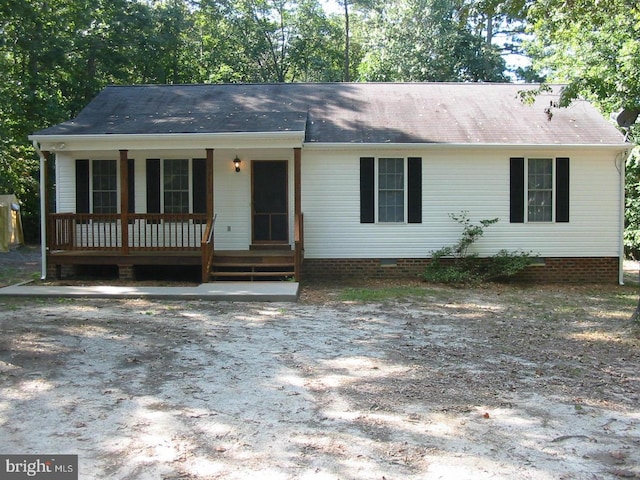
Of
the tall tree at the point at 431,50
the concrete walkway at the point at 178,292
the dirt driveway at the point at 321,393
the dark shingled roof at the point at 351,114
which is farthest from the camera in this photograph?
the tall tree at the point at 431,50

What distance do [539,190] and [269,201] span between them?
595cm

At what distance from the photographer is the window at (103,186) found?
13.6 m

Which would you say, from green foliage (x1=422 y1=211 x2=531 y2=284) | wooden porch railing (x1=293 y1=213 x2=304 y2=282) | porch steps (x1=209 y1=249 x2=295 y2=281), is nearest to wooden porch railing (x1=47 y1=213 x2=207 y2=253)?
porch steps (x1=209 y1=249 x2=295 y2=281)

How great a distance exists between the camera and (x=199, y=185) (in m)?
13.5

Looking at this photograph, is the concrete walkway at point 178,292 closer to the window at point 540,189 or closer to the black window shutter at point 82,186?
the black window shutter at point 82,186

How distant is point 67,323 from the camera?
8000 millimetres

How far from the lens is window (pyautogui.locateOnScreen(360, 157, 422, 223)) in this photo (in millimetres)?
13266

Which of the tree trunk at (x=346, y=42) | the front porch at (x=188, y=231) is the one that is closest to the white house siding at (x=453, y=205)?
the front porch at (x=188, y=231)

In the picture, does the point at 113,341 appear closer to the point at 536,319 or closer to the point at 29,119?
the point at 536,319

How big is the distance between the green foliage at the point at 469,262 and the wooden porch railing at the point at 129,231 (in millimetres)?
5025

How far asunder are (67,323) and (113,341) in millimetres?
1352

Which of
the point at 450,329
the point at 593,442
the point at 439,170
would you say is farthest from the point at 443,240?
the point at 593,442

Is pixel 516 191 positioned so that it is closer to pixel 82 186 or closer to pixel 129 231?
pixel 129 231

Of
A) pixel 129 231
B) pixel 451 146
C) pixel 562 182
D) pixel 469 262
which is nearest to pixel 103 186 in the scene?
pixel 129 231
